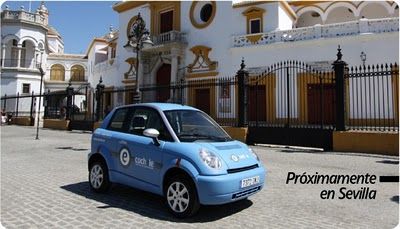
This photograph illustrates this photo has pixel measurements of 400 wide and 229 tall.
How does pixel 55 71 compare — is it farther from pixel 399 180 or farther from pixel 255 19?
pixel 399 180

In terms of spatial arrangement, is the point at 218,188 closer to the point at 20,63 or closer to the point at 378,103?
the point at 378,103

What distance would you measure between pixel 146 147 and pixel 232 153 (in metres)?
1.38

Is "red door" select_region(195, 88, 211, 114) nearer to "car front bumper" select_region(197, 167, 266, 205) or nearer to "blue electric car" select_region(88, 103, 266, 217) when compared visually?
"blue electric car" select_region(88, 103, 266, 217)

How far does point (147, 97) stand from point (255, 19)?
10.6m

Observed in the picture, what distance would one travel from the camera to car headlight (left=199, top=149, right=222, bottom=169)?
4.67 meters

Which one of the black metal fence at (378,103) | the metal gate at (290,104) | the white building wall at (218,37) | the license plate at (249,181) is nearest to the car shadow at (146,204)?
the license plate at (249,181)

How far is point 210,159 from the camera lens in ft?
15.5

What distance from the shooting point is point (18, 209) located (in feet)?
17.6

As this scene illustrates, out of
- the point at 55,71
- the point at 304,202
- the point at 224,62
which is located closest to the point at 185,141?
the point at 304,202

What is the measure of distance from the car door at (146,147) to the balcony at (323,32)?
58.2 ft

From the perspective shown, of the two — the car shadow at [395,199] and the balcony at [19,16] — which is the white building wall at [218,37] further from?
the balcony at [19,16]

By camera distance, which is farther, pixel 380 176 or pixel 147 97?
pixel 147 97

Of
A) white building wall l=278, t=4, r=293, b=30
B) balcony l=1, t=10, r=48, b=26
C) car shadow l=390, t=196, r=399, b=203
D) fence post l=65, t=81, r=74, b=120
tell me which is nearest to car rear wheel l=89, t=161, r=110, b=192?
car shadow l=390, t=196, r=399, b=203

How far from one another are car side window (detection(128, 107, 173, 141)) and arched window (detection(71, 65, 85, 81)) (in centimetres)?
5724
